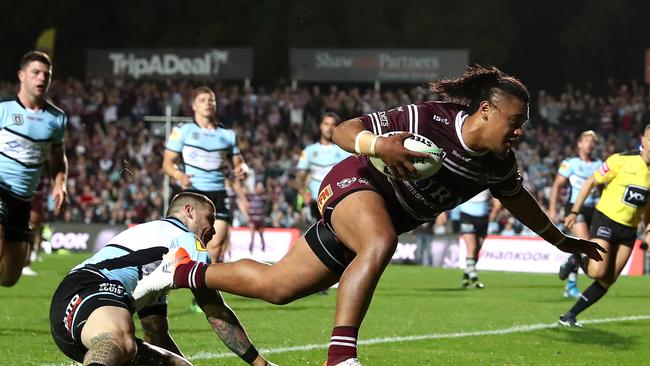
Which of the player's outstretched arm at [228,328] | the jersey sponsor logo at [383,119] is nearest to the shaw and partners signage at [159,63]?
the player's outstretched arm at [228,328]

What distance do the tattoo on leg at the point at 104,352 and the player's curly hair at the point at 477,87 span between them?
2.35 meters

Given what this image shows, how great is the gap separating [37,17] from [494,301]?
148 feet

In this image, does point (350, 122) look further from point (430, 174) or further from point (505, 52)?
point (505, 52)

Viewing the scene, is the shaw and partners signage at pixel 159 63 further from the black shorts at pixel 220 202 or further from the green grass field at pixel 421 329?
the black shorts at pixel 220 202

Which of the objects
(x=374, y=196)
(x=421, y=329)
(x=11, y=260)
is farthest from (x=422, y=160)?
(x=11, y=260)

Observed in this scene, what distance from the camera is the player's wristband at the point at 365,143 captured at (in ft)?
19.0

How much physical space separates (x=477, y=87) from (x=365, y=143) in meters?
0.95

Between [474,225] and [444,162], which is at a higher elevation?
[444,162]

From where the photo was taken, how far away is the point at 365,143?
583 centimetres

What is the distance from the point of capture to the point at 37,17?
55.1 m

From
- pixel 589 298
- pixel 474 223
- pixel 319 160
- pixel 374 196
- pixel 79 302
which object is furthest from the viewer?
pixel 474 223

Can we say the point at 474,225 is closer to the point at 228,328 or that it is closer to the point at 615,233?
the point at 615,233

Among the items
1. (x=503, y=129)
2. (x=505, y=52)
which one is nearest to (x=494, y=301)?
(x=503, y=129)

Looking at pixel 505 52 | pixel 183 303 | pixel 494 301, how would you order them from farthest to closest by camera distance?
pixel 505 52
pixel 494 301
pixel 183 303
